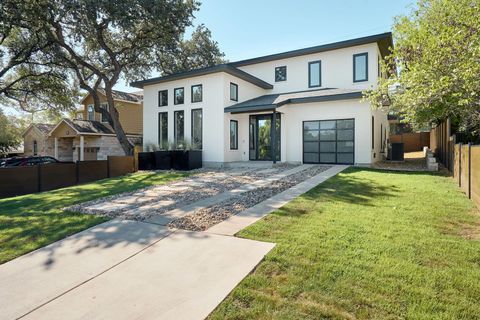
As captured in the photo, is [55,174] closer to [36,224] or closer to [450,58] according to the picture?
[36,224]

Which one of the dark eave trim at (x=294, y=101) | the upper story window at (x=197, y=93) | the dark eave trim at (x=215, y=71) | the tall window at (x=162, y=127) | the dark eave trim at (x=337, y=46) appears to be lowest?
the tall window at (x=162, y=127)

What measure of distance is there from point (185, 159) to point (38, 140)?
843 inches

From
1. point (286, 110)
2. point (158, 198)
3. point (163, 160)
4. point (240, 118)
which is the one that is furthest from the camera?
point (240, 118)

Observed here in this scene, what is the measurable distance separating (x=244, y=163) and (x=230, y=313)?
13.0 m

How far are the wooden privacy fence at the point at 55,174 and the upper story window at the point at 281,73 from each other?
10.2m

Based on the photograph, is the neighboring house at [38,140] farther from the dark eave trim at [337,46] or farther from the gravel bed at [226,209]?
the gravel bed at [226,209]

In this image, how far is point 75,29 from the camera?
1725 centimetres

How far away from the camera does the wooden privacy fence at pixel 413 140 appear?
88.0 ft

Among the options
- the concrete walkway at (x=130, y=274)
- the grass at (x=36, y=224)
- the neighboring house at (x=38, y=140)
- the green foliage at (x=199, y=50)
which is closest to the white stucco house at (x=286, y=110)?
the green foliage at (x=199, y=50)

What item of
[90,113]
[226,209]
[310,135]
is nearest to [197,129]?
[310,135]

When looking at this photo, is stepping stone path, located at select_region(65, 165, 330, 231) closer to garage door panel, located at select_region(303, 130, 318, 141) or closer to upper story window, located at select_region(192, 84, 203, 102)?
garage door panel, located at select_region(303, 130, 318, 141)

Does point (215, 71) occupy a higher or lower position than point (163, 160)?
higher

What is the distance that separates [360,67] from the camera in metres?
16.2

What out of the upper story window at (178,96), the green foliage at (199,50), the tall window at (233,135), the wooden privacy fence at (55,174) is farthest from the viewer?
the green foliage at (199,50)
